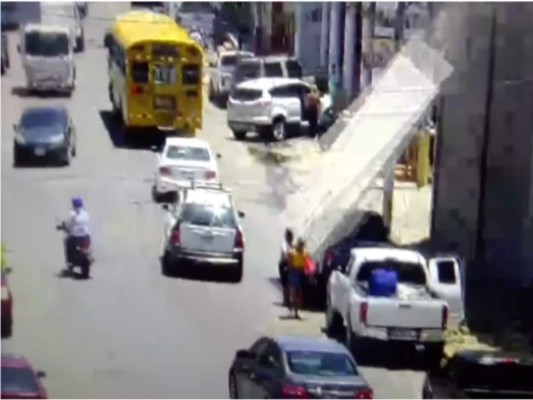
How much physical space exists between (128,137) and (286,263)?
40.9 inches

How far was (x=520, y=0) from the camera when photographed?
36.3 ft

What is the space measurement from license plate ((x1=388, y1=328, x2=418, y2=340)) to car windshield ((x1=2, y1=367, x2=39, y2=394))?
5.84 feet

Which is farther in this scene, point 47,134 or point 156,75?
point 156,75

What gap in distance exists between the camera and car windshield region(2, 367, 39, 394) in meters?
10.4

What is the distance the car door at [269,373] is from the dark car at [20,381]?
1033 mm

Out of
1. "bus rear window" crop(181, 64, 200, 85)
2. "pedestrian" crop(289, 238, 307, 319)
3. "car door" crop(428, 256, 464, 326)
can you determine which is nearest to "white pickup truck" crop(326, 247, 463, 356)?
"car door" crop(428, 256, 464, 326)

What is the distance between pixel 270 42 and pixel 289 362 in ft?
5.48

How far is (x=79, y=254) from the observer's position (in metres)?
11.0

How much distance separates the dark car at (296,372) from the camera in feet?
34.8

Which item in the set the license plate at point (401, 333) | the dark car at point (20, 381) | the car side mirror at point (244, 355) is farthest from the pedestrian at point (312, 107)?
the dark car at point (20, 381)

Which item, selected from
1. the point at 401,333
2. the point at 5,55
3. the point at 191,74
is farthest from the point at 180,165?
the point at 401,333

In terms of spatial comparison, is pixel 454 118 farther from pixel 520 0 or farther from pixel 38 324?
pixel 38 324

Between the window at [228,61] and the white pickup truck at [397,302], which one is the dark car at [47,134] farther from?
the white pickup truck at [397,302]

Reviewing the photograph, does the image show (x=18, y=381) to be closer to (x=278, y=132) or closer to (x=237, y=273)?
(x=237, y=273)
